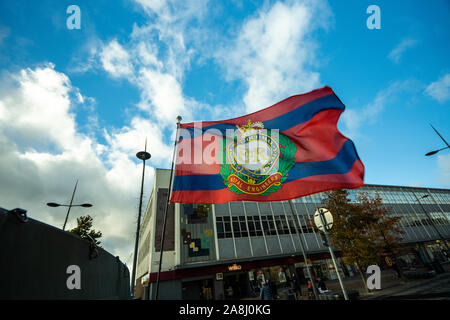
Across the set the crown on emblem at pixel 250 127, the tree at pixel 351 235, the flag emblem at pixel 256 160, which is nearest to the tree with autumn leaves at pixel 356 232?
the tree at pixel 351 235

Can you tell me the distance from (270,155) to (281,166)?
50 cm

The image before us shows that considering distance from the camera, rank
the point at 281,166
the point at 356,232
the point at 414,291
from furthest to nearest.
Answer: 1. the point at 356,232
2. the point at 414,291
3. the point at 281,166

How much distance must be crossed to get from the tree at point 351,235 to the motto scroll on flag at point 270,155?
14.0 m

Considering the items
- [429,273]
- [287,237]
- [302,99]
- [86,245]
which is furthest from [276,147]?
[429,273]

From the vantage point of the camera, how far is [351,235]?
16.8 meters

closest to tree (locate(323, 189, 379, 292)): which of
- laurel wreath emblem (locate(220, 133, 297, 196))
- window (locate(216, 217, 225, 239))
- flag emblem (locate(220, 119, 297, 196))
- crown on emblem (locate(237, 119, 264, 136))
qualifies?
window (locate(216, 217, 225, 239))

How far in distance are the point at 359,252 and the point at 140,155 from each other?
59.9 feet

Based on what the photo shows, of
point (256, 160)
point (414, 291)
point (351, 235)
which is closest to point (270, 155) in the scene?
point (256, 160)

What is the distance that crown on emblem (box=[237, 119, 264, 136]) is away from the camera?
267 inches

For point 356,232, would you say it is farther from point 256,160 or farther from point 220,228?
point 256,160
